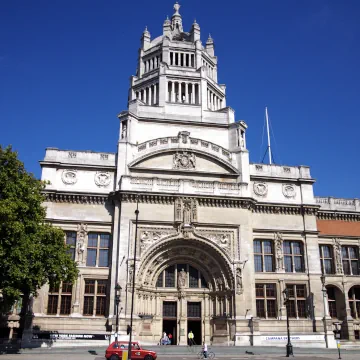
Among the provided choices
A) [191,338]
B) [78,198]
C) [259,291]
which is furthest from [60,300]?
[259,291]

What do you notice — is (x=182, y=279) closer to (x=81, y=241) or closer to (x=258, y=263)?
(x=258, y=263)

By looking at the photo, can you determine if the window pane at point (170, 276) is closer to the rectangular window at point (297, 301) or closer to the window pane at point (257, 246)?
the window pane at point (257, 246)

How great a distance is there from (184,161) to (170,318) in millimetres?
14610

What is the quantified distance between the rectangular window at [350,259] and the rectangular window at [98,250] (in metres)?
24.0

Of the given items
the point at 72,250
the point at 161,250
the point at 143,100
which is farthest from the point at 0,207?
the point at 143,100

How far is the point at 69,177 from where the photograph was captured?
40.1 metres

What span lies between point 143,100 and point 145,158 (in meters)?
12.9

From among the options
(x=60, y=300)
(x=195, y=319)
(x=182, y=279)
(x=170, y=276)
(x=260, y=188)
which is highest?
(x=260, y=188)

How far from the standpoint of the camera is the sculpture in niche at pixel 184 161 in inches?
1630

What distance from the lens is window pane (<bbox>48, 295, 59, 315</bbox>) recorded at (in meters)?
36.2

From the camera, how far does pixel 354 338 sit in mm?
41281

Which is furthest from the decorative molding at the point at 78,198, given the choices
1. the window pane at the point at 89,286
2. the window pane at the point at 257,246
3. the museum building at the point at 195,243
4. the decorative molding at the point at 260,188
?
the window pane at the point at 257,246

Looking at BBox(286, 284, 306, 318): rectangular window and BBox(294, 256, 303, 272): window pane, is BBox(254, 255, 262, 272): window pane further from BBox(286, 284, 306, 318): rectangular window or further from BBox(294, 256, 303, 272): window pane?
BBox(294, 256, 303, 272): window pane

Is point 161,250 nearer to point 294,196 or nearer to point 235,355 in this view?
point 235,355
